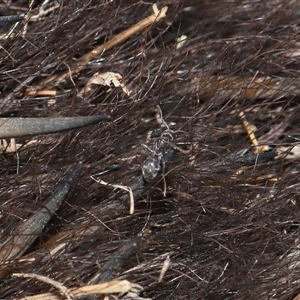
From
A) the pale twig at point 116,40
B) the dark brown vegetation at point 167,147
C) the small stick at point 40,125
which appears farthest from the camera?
the pale twig at point 116,40

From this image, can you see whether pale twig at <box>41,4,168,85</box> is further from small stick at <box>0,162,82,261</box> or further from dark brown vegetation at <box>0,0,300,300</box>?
small stick at <box>0,162,82,261</box>

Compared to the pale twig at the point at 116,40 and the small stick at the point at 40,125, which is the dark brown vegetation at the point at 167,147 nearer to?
the pale twig at the point at 116,40

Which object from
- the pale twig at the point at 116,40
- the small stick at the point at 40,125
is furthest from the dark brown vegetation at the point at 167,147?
the small stick at the point at 40,125

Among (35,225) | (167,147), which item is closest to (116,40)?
(167,147)

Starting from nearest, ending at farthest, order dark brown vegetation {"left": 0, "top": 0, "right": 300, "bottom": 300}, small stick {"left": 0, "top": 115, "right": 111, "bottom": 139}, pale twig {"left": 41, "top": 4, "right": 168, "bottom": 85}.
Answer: small stick {"left": 0, "top": 115, "right": 111, "bottom": 139} < dark brown vegetation {"left": 0, "top": 0, "right": 300, "bottom": 300} < pale twig {"left": 41, "top": 4, "right": 168, "bottom": 85}

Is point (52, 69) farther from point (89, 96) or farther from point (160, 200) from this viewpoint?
point (160, 200)

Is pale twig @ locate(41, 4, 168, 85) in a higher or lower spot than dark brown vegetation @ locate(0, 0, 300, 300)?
higher

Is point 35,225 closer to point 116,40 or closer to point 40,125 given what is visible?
point 40,125

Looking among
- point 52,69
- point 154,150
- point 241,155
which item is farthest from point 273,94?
point 52,69

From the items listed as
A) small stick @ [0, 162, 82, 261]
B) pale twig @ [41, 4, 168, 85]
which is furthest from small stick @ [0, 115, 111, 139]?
pale twig @ [41, 4, 168, 85]
